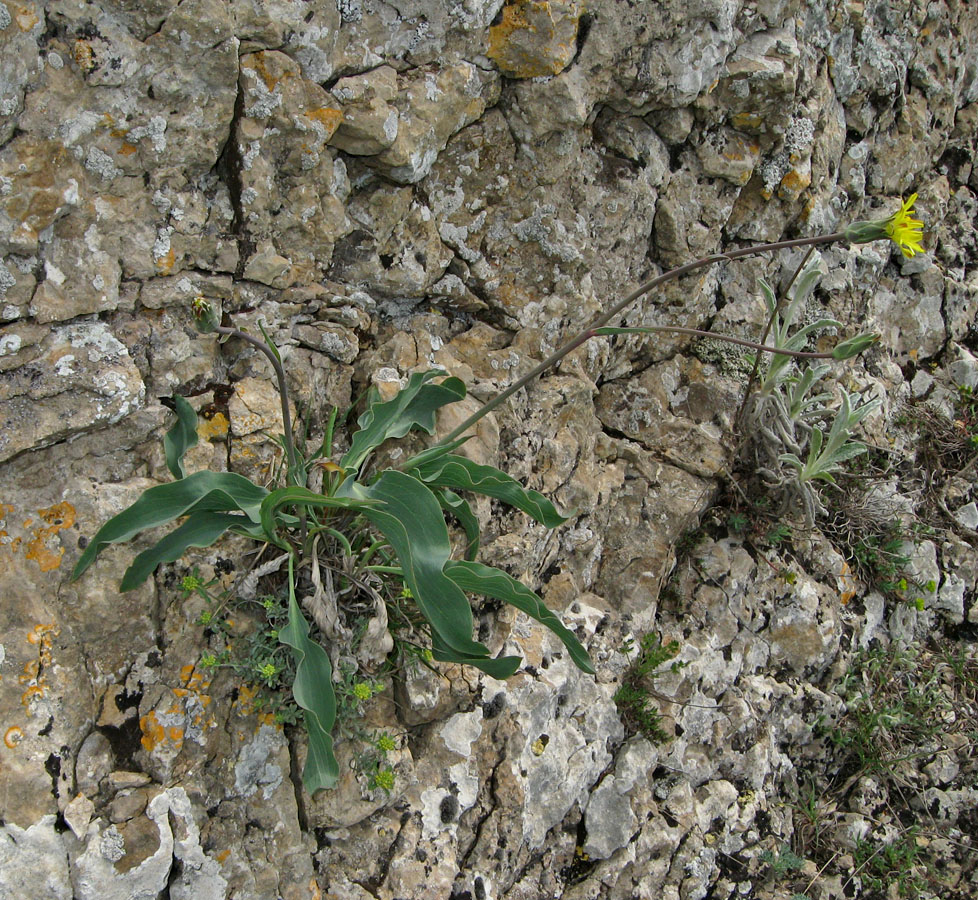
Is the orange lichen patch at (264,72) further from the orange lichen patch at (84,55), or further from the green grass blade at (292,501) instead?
the green grass blade at (292,501)

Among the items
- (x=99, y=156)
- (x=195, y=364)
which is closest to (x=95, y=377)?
(x=195, y=364)

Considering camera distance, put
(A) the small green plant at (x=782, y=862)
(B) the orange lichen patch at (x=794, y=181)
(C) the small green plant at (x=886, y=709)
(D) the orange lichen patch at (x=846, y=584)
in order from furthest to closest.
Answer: (B) the orange lichen patch at (x=794, y=181) < (D) the orange lichen patch at (x=846, y=584) < (C) the small green plant at (x=886, y=709) < (A) the small green plant at (x=782, y=862)

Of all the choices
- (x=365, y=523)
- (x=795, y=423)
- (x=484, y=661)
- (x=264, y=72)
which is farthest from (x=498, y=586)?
(x=795, y=423)

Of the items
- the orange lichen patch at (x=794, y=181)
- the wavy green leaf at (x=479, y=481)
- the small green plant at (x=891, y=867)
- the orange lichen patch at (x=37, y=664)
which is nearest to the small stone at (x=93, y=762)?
the orange lichen patch at (x=37, y=664)

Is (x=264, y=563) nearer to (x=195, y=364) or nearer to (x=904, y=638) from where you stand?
(x=195, y=364)

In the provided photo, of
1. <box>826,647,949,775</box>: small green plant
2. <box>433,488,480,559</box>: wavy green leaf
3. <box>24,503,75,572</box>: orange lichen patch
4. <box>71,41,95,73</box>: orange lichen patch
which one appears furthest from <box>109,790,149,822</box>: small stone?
<box>826,647,949,775</box>: small green plant

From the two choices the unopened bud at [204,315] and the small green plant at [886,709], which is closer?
the unopened bud at [204,315]
